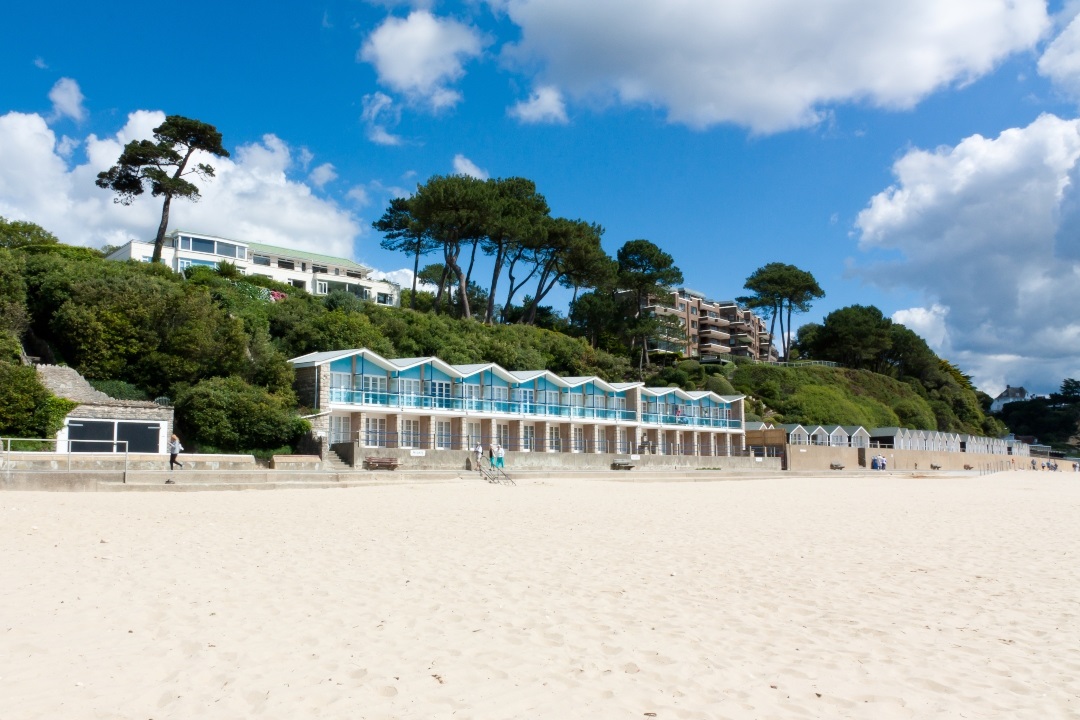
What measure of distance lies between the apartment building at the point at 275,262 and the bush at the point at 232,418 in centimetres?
2859

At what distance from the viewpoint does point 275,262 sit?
71875mm

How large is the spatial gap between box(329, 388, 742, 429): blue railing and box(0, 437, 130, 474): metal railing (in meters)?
10.1

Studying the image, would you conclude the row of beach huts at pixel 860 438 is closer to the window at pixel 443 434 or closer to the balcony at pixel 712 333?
the window at pixel 443 434

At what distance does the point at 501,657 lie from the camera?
651 centimetres

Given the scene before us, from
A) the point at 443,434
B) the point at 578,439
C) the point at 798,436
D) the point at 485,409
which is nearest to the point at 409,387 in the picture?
the point at 443,434

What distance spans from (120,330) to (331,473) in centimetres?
1384

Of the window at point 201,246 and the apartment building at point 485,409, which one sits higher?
the window at point 201,246

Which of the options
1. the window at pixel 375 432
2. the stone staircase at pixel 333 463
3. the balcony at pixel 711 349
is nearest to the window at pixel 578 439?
the window at pixel 375 432

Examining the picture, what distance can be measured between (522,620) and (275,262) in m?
69.2

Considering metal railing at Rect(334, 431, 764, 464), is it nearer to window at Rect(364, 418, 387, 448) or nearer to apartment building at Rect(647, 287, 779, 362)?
window at Rect(364, 418, 387, 448)

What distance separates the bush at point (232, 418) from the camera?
2972 cm

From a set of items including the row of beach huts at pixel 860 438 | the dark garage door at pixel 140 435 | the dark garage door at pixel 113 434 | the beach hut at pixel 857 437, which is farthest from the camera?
the beach hut at pixel 857 437

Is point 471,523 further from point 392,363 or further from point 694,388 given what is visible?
point 694,388

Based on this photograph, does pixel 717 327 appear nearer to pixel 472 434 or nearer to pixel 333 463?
pixel 472 434
